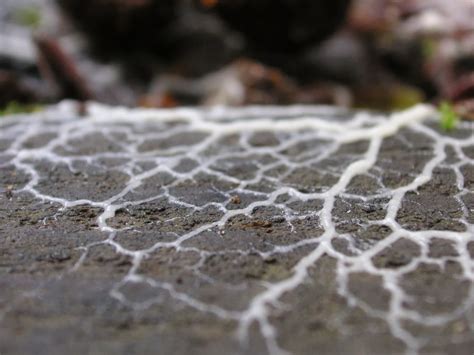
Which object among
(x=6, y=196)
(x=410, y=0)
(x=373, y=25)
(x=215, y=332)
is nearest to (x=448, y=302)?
(x=215, y=332)

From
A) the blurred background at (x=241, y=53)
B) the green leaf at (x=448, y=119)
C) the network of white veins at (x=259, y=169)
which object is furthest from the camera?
the blurred background at (x=241, y=53)

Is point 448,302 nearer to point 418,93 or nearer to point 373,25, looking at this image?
point 418,93

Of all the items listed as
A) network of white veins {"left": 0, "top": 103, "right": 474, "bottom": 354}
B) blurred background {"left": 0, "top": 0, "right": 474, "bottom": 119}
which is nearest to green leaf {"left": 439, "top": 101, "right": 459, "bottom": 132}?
network of white veins {"left": 0, "top": 103, "right": 474, "bottom": 354}

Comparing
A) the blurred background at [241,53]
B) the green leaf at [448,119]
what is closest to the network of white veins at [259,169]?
the green leaf at [448,119]

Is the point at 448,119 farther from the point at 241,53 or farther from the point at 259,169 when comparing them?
the point at 241,53

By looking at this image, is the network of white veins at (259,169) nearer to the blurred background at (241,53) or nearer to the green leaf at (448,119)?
the green leaf at (448,119)

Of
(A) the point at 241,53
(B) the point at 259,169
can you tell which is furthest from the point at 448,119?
(A) the point at 241,53

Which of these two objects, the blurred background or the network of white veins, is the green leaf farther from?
the blurred background
